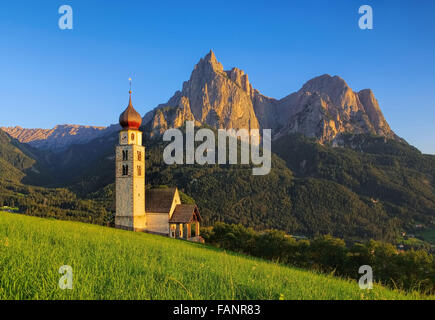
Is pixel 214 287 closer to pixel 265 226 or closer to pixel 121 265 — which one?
pixel 121 265

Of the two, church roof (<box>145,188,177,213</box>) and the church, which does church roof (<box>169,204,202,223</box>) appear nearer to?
the church

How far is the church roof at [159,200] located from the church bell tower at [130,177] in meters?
1.71

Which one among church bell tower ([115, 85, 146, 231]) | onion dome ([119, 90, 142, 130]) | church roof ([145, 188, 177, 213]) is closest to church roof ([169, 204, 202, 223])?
church roof ([145, 188, 177, 213])

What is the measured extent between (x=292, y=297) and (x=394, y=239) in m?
178

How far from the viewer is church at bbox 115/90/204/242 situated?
43219 millimetres

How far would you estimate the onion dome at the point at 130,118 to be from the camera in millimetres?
44919

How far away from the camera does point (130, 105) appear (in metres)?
46.2

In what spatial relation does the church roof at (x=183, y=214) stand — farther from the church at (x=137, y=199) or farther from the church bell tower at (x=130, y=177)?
the church bell tower at (x=130, y=177)

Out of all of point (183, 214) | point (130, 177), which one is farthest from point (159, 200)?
point (130, 177)

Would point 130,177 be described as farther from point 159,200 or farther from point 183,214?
point 183,214

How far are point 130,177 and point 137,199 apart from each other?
332 cm
